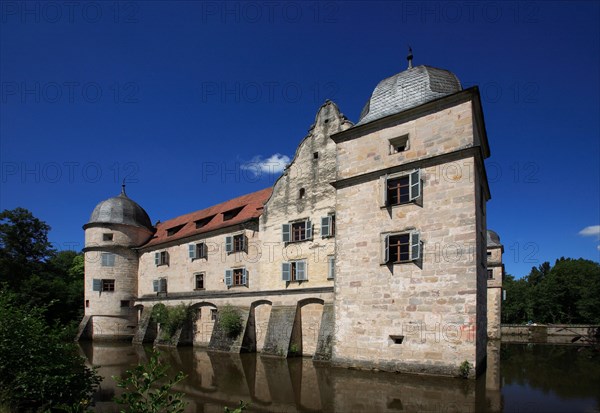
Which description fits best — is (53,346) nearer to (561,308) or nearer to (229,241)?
(229,241)

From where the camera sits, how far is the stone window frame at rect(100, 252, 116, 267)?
2975 centimetres

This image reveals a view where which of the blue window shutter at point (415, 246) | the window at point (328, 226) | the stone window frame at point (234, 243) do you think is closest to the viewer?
the blue window shutter at point (415, 246)

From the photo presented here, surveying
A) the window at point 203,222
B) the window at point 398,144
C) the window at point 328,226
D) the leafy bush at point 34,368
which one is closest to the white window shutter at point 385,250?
the window at point 398,144

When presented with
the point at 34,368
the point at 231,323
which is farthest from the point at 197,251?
the point at 34,368

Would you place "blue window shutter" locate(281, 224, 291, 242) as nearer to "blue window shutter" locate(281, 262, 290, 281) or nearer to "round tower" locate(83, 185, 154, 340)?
"blue window shutter" locate(281, 262, 290, 281)

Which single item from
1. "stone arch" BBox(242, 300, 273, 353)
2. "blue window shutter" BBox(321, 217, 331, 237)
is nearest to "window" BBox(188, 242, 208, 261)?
"stone arch" BBox(242, 300, 273, 353)

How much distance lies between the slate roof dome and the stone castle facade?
0.05m

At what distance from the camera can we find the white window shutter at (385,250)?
1398 cm

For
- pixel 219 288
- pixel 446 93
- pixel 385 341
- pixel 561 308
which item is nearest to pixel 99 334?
pixel 219 288

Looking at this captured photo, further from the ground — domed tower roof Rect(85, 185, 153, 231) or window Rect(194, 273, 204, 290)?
domed tower roof Rect(85, 185, 153, 231)

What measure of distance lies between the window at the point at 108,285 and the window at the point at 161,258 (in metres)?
3.99

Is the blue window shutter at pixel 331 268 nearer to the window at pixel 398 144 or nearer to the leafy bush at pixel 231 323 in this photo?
the leafy bush at pixel 231 323

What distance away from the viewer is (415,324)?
43.2ft

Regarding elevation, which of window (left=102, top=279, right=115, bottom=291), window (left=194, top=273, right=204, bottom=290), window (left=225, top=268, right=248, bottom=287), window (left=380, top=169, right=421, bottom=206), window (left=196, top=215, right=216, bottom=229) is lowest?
window (left=102, top=279, right=115, bottom=291)
